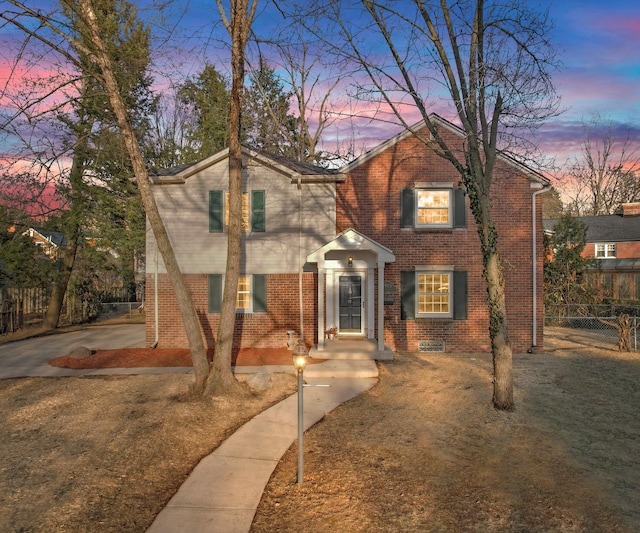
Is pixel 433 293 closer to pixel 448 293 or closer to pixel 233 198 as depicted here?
pixel 448 293

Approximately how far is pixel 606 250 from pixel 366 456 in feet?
115

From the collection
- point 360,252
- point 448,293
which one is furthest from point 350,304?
point 448,293

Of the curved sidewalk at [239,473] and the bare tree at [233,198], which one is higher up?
the bare tree at [233,198]

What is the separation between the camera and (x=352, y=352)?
12.5m

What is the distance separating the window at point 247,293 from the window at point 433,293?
13.6ft

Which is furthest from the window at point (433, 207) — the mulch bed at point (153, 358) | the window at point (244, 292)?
the mulch bed at point (153, 358)

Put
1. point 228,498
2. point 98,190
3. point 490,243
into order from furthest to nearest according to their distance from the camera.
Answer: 1. point 98,190
2. point 490,243
3. point 228,498

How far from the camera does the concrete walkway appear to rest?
4629mm

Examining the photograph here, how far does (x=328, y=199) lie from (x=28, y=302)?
17.6m

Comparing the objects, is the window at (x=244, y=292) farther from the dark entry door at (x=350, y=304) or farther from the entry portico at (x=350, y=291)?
the dark entry door at (x=350, y=304)

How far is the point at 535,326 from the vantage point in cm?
1392

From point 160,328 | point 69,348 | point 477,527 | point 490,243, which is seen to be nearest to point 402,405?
point 490,243

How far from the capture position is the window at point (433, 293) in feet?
45.8

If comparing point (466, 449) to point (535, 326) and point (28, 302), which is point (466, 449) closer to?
point (535, 326)
